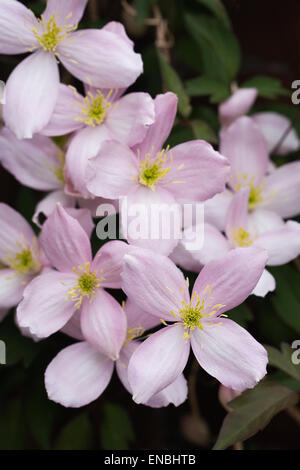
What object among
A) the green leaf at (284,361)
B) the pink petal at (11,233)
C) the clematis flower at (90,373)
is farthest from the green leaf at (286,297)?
the pink petal at (11,233)

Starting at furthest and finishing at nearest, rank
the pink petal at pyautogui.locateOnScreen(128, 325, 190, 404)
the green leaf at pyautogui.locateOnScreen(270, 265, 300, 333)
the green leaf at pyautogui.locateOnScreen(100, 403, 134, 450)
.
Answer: the green leaf at pyautogui.locateOnScreen(100, 403, 134, 450)
the green leaf at pyautogui.locateOnScreen(270, 265, 300, 333)
the pink petal at pyautogui.locateOnScreen(128, 325, 190, 404)

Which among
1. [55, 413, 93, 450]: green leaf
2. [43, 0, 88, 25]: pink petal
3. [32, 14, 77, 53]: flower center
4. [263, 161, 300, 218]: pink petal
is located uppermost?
[43, 0, 88, 25]: pink petal


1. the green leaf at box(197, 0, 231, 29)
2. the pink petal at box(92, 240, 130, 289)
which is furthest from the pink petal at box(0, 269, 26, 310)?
the green leaf at box(197, 0, 231, 29)

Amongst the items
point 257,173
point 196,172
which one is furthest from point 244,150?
point 196,172

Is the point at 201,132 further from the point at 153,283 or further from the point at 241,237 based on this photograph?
the point at 153,283

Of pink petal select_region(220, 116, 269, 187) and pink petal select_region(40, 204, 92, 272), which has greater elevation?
pink petal select_region(40, 204, 92, 272)

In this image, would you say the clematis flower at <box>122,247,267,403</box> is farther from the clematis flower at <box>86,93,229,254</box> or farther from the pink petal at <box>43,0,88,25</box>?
the pink petal at <box>43,0,88,25</box>
